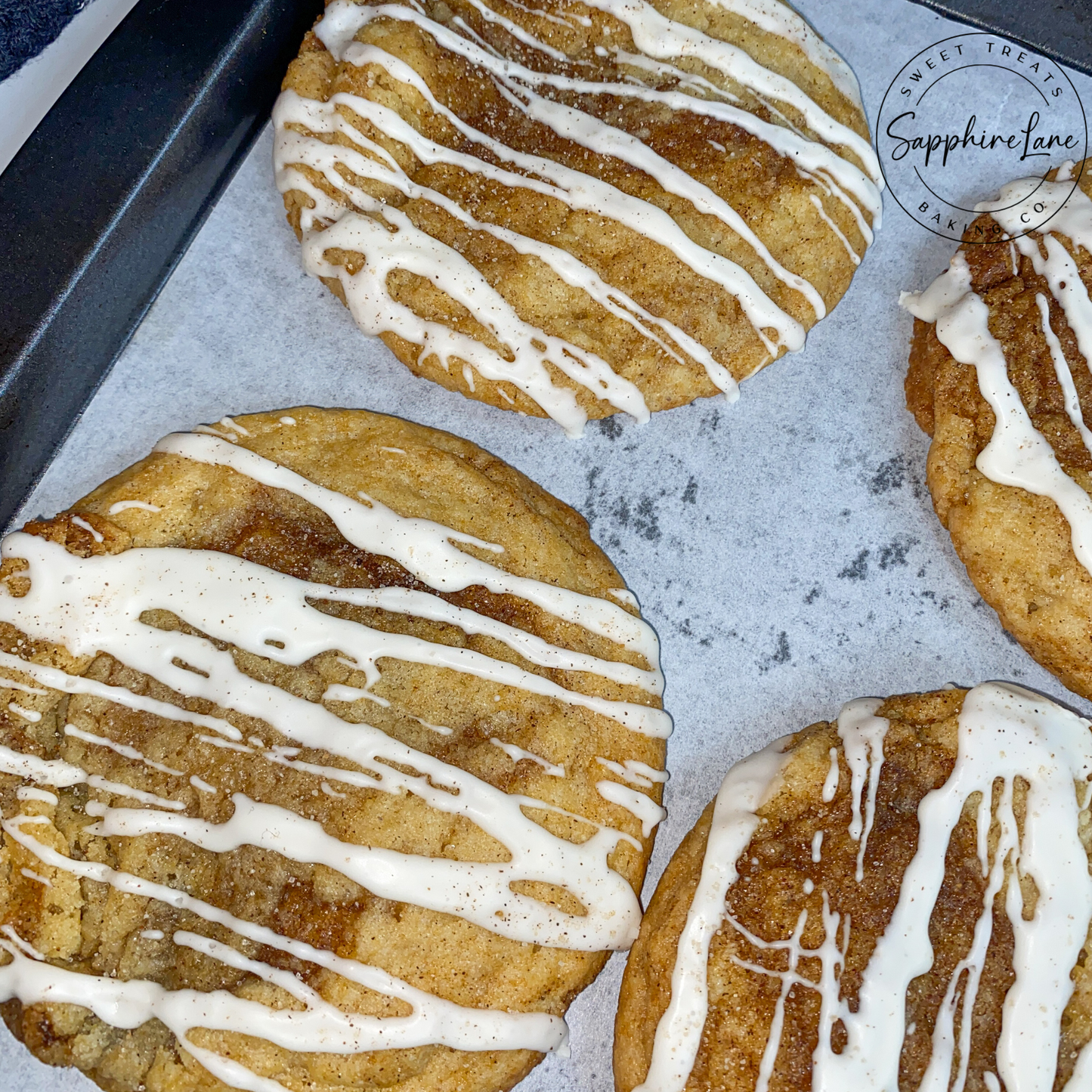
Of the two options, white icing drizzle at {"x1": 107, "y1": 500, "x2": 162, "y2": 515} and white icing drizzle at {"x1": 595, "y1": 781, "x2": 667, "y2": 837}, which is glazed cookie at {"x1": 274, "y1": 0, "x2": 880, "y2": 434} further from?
white icing drizzle at {"x1": 595, "y1": 781, "x2": 667, "y2": 837}

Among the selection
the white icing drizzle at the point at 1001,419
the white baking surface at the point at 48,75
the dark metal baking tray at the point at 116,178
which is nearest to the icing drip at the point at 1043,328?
the white icing drizzle at the point at 1001,419

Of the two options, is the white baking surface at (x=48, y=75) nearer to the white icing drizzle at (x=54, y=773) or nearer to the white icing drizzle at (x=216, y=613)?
the white icing drizzle at (x=216, y=613)

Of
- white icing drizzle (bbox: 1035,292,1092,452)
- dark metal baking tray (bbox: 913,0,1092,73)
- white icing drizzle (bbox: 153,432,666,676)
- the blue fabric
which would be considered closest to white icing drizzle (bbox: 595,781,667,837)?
white icing drizzle (bbox: 153,432,666,676)

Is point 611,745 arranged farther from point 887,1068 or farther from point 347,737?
point 887,1068

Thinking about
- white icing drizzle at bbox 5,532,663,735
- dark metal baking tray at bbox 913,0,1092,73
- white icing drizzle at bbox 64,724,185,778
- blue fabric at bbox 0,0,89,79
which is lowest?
white icing drizzle at bbox 64,724,185,778

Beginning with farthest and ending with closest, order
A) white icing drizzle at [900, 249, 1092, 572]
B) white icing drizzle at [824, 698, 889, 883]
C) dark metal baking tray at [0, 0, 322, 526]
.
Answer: dark metal baking tray at [0, 0, 322, 526] < white icing drizzle at [900, 249, 1092, 572] < white icing drizzle at [824, 698, 889, 883]

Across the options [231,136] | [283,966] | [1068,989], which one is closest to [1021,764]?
[1068,989]

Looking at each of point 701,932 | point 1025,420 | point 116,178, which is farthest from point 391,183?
point 701,932
